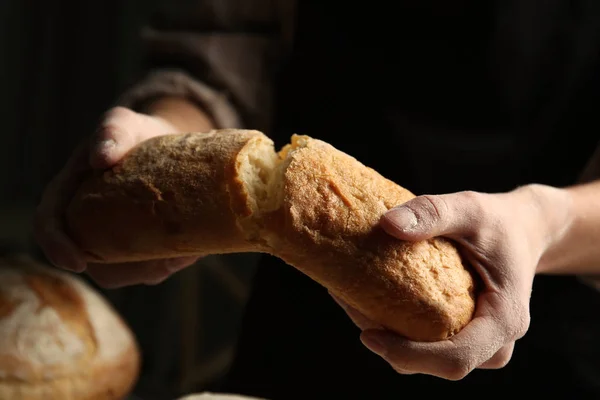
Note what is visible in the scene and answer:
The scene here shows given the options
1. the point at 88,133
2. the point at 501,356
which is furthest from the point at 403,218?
the point at 88,133

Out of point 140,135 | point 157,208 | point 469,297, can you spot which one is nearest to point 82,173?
point 140,135

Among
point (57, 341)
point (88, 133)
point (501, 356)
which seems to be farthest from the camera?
point (88, 133)

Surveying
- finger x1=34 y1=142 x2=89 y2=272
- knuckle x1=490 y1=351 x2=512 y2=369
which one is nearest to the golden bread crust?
knuckle x1=490 y1=351 x2=512 y2=369

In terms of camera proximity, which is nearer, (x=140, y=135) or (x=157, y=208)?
(x=157, y=208)

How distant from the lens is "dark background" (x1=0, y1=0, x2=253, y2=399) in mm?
2299

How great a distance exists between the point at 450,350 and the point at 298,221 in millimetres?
228

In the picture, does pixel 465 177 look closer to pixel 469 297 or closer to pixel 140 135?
pixel 469 297

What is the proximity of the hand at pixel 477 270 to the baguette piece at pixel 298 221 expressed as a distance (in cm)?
2

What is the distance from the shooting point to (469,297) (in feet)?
2.59

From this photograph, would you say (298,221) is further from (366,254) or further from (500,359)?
(500,359)

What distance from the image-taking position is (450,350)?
0.76 metres

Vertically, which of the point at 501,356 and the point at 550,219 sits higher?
the point at 550,219

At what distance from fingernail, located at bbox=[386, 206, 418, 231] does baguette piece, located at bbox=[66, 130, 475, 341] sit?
3 cm

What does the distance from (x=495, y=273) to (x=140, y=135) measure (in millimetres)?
540
